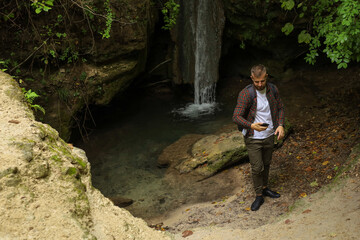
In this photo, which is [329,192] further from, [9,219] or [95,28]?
[95,28]

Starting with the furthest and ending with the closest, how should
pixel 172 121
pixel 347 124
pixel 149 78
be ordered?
pixel 149 78 → pixel 172 121 → pixel 347 124

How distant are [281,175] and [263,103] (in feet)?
6.45

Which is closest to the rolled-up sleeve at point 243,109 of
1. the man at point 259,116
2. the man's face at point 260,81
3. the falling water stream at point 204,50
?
the man at point 259,116

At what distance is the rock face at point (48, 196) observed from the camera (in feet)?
6.75

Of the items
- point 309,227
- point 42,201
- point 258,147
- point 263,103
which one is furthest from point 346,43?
point 42,201

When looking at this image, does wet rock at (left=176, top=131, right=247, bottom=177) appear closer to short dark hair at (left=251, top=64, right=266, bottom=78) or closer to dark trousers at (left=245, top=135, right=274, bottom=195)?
dark trousers at (left=245, top=135, right=274, bottom=195)

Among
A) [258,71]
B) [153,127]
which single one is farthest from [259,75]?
[153,127]

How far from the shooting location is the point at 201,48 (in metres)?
10.4

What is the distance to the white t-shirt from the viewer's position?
12.8ft

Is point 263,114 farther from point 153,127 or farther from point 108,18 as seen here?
point 153,127

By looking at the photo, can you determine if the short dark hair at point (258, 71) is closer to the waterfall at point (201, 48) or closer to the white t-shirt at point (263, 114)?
the white t-shirt at point (263, 114)

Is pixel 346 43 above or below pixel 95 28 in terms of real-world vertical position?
below

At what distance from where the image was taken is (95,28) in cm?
757

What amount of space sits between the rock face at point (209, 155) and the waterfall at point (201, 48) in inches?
107
